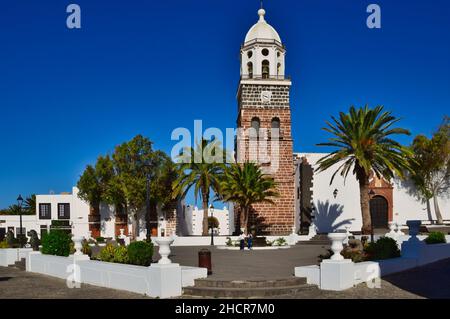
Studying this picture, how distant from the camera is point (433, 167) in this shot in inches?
1476

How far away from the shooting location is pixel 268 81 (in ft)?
126

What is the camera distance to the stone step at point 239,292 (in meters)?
12.5

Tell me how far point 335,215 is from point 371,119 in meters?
11.1

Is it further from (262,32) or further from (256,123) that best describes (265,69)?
(256,123)

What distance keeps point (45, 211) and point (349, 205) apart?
92.5ft

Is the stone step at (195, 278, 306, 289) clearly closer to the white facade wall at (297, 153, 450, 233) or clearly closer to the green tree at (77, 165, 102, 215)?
the white facade wall at (297, 153, 450, 233)

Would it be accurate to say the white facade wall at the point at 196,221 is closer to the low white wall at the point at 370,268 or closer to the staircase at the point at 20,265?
the staircase at the point at 20,265

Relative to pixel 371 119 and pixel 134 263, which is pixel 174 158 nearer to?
pixel 371 119

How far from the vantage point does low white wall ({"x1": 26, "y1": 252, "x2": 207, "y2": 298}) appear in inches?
525

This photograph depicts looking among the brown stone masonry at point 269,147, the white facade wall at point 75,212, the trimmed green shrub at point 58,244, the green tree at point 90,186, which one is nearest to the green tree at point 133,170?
the green tree at point 90,186

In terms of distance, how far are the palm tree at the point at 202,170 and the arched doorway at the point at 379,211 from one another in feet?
39.1

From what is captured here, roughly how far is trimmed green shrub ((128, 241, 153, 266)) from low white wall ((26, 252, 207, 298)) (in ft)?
2.26

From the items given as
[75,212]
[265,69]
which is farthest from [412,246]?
[75,212]
